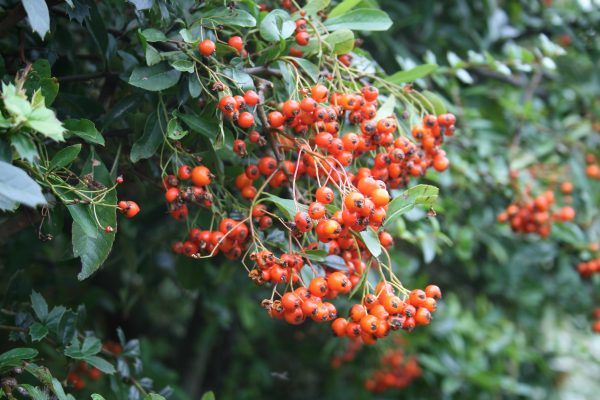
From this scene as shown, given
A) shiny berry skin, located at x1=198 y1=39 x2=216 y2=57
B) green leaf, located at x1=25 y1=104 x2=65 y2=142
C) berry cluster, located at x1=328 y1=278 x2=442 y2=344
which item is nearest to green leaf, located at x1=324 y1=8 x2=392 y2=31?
shiny berry skin, located at x1=198 y1=39 x2=216 y2=57

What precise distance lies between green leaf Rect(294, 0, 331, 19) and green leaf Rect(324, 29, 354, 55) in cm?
12

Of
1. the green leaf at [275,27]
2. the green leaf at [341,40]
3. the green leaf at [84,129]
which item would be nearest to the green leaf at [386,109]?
the green leaf at [341,40]

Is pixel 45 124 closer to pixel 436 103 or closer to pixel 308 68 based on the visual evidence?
pixel 308 68

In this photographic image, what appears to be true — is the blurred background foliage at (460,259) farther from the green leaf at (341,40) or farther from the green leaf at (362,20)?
the green leaf at (341,40)

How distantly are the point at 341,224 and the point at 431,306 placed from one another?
0.32 m

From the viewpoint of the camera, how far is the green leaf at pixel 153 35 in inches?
63.5

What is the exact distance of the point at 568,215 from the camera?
9.96 feet

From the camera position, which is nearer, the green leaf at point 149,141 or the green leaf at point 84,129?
the green leaf at point 84,129

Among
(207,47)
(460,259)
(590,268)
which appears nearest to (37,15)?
(207,47)

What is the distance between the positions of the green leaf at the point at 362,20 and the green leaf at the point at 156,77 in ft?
1.60

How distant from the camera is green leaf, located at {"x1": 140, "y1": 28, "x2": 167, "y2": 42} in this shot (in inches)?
63.5

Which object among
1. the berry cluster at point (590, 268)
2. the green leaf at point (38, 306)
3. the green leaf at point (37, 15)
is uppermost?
the green leaf at point (37, 15)

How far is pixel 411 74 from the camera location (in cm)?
200

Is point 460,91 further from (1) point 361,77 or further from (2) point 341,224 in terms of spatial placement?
(2) point 341,224
